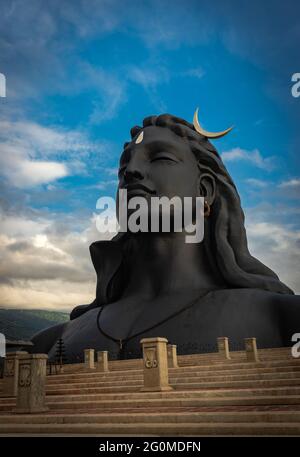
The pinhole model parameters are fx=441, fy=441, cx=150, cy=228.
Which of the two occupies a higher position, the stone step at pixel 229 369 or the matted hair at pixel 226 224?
the matted hair at pixel 226 224

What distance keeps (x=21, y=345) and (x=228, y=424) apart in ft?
48.0

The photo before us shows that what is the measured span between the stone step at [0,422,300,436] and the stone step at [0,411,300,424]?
5.5 inches

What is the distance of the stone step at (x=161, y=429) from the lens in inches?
160

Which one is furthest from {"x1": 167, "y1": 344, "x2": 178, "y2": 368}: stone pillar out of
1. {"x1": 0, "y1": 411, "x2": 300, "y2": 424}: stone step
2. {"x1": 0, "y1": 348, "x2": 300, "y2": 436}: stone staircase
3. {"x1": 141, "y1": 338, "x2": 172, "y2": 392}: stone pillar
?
{"x1": 0, "y1": 411, "x2": 300, "y2": 424}: stone step

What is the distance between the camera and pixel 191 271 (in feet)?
49.4

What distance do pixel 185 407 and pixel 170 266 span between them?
9.52 metres

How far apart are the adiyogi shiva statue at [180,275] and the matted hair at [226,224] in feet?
0.12

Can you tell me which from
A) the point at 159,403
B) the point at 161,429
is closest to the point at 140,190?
the point at 159,403

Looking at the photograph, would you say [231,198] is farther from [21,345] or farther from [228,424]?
[228,424]

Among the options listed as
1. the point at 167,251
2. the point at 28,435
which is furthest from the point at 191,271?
the point at 28,435

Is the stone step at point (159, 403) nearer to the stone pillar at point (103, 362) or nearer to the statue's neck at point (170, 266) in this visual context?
the stone pillar at point (103, 362)

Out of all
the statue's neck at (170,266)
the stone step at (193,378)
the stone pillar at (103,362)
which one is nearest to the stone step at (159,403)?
the stone step at (193,378)

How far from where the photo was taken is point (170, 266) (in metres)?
15.0
